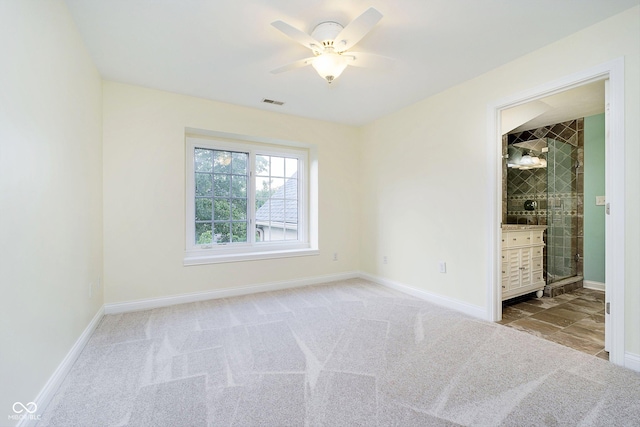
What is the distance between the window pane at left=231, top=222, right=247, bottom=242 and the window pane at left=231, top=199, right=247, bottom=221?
0.28ft

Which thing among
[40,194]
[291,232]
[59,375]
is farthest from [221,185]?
[59,375]

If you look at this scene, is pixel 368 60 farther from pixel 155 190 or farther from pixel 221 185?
pixel 155 190

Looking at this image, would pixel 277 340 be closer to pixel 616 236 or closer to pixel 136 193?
pixel 136 193

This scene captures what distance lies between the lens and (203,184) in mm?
3721

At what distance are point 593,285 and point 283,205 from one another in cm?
458

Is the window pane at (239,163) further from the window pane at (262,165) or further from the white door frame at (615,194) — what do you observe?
the white door frame at (615,194)

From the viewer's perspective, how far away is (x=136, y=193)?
122 inches

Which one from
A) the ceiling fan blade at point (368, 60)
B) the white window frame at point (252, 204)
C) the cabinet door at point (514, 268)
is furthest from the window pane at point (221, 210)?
the cabinet door at point (514, 268)

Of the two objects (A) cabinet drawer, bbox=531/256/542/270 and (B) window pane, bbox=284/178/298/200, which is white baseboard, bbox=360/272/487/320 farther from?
(B) window pane, bbox=284/178/298/200

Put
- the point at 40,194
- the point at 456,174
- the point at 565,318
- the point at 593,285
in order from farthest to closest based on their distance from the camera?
1. the point at 593,285
2. the point at 456,174
3. the point at 565,318
4. the point at 40,194

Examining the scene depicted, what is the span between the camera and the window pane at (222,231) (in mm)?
3798

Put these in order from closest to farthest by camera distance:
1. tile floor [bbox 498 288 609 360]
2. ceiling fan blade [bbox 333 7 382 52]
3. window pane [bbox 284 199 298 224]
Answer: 1. ceiling fan blade [bbox 333 7 382 52]
2. tile floor [bbox 498 288 609 360]
3. window pane [bbox 284 199 298 224]

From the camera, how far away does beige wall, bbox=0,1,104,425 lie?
4.08 ft

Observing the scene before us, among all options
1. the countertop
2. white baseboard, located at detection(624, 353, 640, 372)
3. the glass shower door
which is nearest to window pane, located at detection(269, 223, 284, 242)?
the countertop
